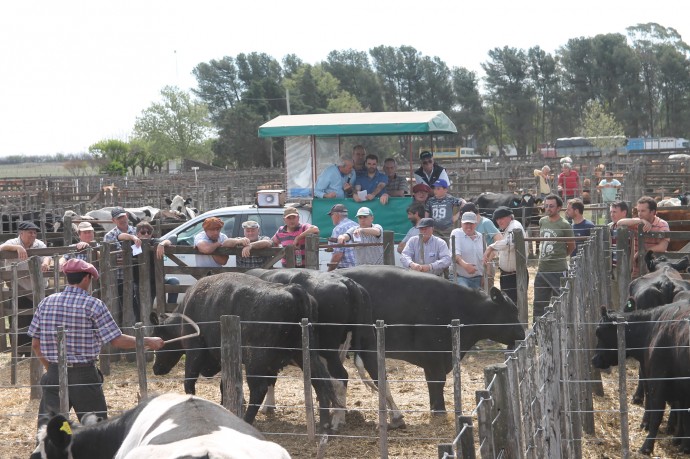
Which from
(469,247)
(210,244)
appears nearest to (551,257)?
(469,247)

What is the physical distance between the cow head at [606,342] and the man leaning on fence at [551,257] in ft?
7.86

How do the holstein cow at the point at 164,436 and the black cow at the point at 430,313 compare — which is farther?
the black cow at the point at 430,313

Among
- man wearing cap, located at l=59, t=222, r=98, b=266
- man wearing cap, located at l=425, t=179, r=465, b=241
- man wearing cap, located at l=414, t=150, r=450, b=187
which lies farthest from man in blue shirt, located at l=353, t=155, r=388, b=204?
man wearing cap, located at l=59, t=222, r=98, b=266

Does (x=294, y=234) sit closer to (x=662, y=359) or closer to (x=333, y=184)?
(x=333, y=184)

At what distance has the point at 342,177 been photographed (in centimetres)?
1394

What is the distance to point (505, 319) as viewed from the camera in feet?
31.7

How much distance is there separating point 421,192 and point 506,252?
2408 millimetres

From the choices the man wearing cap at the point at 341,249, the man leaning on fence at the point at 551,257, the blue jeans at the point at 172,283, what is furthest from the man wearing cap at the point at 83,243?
the man leaning on fence at the point at 551,257

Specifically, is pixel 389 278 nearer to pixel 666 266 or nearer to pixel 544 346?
pixel 666 266

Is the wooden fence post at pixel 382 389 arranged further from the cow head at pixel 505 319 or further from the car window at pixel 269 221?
the car window at pixel 269 221

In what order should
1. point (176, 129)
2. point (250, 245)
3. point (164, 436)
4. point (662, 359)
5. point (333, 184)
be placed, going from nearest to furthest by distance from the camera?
point (164, 436) < point (662, 359) < point (250, 245) < point (333, 184) < point (176, 129)

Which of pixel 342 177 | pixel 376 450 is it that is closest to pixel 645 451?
pixel 376 450

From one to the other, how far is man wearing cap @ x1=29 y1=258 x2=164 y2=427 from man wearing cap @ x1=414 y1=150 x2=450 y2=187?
25.8 ft

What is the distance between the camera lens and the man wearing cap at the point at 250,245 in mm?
11016
